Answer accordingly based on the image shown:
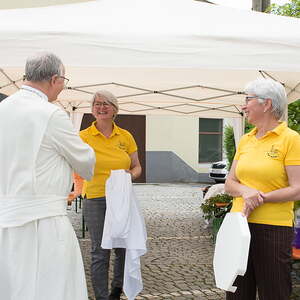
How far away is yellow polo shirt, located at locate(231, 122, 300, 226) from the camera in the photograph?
2.43 metres

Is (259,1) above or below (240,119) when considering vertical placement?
above

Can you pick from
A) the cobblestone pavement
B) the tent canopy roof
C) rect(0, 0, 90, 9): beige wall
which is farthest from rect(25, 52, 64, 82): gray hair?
rect(0, 0, 90, 9): beige wall

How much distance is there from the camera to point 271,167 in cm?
244

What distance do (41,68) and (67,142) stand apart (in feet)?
1.28

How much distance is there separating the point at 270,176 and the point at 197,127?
1718 centimetres

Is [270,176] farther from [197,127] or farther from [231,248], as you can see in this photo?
[197,127]

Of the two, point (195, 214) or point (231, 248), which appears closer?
point (231, 248)

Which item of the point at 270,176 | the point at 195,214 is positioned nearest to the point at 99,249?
the point at 270,176

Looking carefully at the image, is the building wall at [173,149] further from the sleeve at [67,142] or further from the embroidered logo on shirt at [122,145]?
the sleeve at [67,142]

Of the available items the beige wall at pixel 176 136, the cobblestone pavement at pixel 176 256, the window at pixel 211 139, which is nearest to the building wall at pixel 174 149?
the beige wall at pixel 176 136

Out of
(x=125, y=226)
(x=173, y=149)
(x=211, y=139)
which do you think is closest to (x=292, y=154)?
(x=125, y=226)

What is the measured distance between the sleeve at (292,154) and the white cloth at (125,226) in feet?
4.94

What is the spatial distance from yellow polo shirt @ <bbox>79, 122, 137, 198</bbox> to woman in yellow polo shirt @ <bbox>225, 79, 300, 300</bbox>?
1335mm

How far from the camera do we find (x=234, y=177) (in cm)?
269
